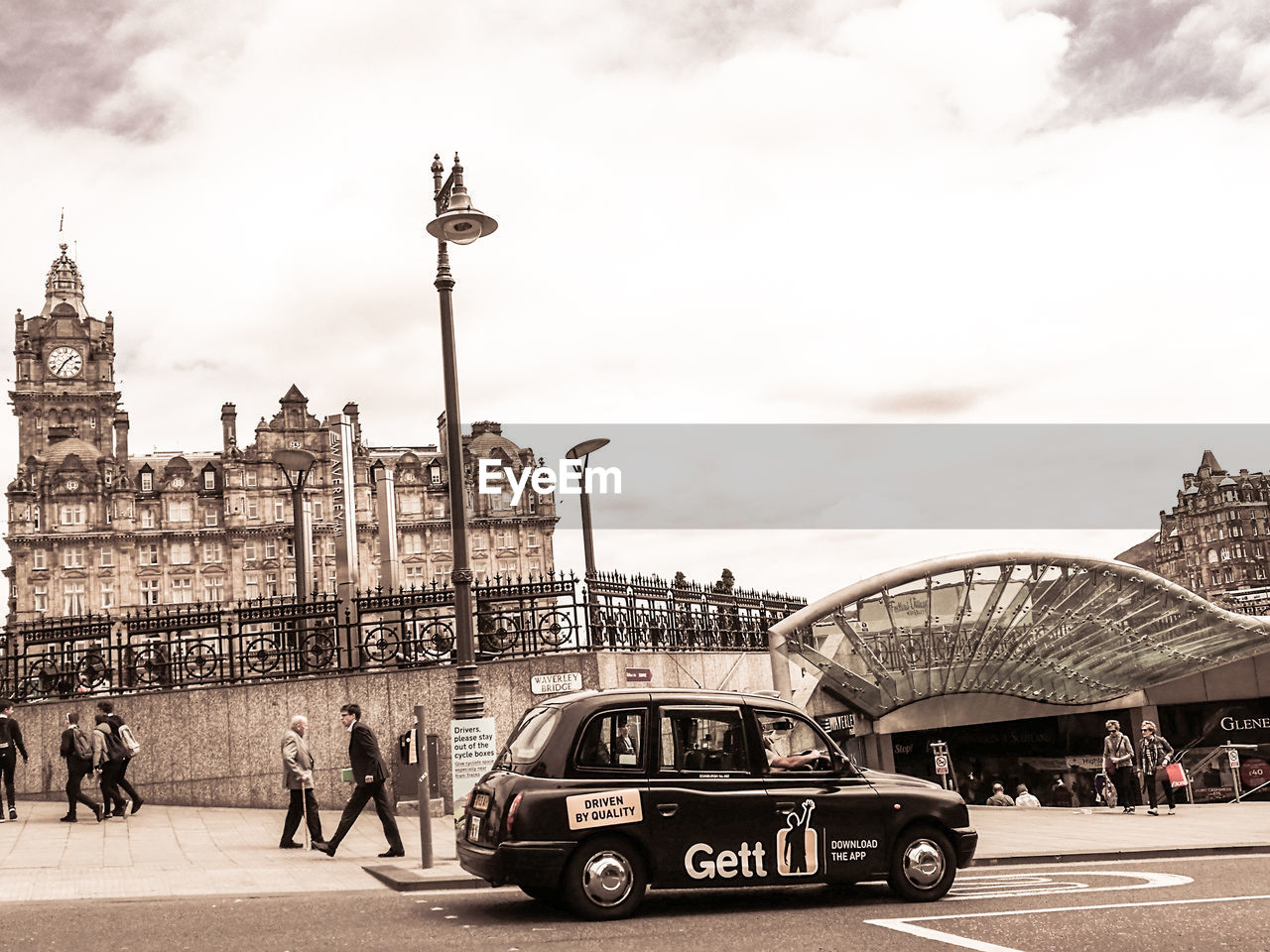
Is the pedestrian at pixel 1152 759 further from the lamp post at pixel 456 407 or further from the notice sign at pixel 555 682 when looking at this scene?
the lamp post at pixel 456 407

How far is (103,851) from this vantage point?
40.4ft

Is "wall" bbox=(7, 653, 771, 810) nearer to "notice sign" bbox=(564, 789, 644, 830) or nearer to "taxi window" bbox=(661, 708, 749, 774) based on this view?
"taxi window" bbox=(661, 708, 749, 774)

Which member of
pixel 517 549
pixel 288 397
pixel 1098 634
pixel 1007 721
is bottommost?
pixel 1007 721

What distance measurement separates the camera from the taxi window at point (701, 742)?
8.71 meters

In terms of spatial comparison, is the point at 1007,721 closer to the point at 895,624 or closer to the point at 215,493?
the point at 895,624

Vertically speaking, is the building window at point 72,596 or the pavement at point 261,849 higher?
the building window at point 72,596

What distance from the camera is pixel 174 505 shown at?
299 ft

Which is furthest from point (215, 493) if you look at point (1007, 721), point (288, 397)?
point (1007, 721)

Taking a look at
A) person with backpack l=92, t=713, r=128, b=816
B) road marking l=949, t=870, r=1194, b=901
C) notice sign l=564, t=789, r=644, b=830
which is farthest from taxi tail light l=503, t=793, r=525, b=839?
person with backpack l=92, t=713, r=128, b=816

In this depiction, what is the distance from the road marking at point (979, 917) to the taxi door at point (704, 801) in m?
1.05

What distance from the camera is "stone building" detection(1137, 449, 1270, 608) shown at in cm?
13738

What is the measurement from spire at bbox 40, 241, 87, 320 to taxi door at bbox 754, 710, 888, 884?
324 feet

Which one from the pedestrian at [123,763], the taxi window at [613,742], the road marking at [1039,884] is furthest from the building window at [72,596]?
the taxi window at [613,742]

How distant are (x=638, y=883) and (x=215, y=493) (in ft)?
296
